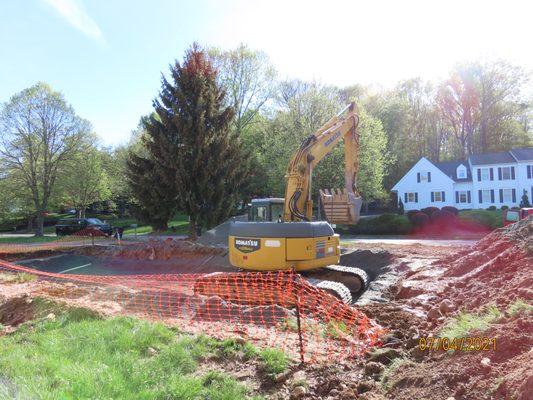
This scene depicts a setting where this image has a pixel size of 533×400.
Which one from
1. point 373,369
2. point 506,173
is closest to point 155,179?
point 373,369

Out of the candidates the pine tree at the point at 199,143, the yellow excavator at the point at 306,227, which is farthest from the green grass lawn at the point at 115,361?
the pine tree at the point at 199,143

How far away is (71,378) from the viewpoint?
4.21 m

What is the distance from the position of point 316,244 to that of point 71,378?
6577mm

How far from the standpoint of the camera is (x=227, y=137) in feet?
78.4

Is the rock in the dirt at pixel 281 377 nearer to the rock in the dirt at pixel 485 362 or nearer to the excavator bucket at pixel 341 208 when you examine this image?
the rock in the dirt at pixel 485 362

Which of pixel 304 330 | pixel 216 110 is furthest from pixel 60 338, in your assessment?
pixel 216 110

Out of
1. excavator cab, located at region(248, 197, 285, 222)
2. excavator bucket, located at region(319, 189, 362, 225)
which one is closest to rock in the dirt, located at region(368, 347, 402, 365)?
excavator cab, located at region(248, 197, 285, 222)

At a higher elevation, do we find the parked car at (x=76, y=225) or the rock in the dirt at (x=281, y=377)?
the parked car at (x=76, y=225)

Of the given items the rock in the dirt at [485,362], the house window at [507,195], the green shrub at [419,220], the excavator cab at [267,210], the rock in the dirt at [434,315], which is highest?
the house window at [507,195]

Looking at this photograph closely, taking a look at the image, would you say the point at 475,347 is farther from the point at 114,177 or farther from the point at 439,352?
the point at 114,177

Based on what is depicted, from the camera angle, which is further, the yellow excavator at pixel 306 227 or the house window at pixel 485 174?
the house window at pixel 485 174
